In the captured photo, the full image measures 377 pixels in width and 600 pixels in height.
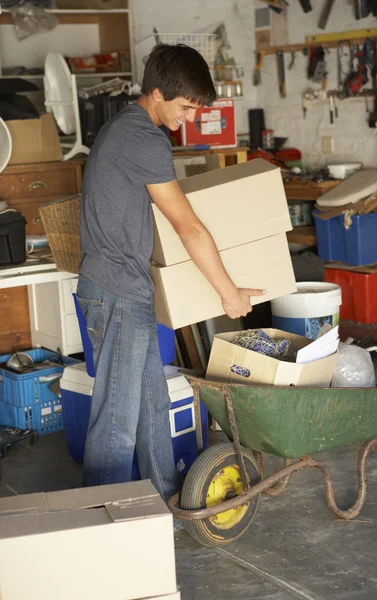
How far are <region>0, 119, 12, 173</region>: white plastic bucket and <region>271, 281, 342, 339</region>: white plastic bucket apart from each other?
4.98 ft

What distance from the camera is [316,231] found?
19.8 feet

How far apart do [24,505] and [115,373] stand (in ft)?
2.26

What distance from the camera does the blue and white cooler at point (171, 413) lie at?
11.7 ft

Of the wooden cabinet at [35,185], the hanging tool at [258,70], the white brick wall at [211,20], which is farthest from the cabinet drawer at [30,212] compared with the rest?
the hanging tool at [258,70]

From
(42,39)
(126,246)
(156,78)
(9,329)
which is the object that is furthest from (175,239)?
(42,39)

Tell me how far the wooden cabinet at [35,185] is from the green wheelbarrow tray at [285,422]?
73.4 inches

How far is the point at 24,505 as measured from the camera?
2.36 meters

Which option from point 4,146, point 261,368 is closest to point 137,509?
point 261,368

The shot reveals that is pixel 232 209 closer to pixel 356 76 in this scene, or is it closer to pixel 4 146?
pixel 4 146

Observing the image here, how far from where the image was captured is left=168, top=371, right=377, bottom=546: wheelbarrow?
2.89m

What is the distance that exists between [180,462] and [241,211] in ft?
3.83

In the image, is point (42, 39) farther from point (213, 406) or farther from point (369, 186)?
point (213, 406)

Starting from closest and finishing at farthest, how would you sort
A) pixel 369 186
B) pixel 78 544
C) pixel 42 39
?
pixel 78 544
pixel 369 186
pixel 42 39

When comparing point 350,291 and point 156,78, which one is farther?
point 350,291
